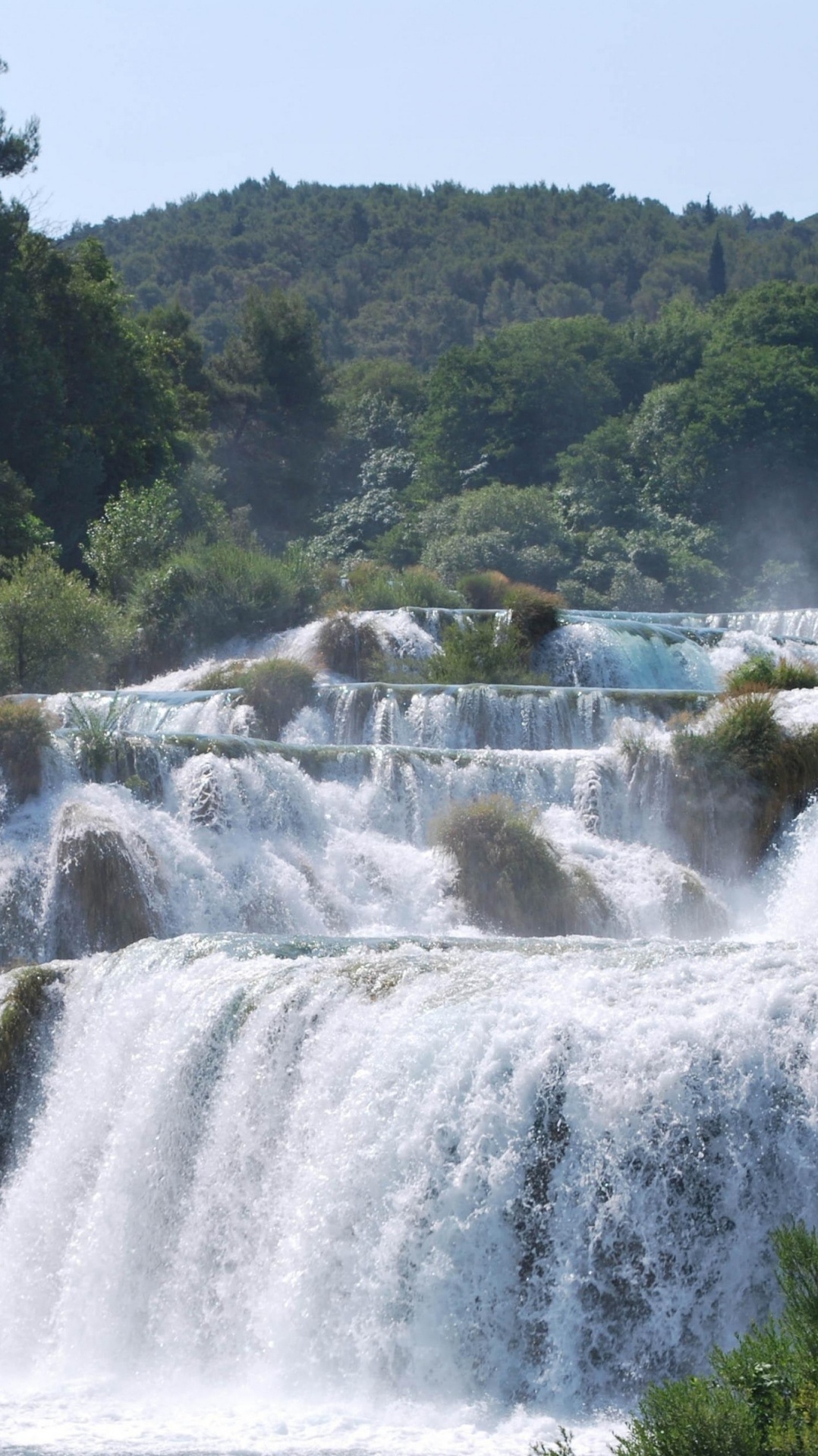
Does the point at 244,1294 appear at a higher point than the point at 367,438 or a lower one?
lower

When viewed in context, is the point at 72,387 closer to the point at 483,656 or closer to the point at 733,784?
the point at 483,656

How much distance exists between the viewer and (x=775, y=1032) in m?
10.5

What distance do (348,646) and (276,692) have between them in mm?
4746

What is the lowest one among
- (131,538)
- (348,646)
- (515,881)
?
(515,881)

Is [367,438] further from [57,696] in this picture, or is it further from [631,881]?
[631,881]

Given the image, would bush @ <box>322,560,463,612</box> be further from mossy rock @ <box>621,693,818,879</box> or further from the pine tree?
the pine tree

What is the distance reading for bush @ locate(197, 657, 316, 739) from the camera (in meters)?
24.3

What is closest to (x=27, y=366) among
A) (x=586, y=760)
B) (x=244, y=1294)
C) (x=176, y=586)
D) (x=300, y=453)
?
(x=176, y=586)

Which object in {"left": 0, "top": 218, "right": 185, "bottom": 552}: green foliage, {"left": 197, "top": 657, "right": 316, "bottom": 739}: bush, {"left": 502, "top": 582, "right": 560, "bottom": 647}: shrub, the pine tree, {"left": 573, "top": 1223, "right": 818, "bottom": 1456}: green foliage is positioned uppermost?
the pine tree

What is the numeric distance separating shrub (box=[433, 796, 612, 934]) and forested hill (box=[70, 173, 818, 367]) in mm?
76981

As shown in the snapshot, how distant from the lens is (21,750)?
19.7 meters

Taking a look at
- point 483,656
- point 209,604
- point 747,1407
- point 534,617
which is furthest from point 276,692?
point 747,1407

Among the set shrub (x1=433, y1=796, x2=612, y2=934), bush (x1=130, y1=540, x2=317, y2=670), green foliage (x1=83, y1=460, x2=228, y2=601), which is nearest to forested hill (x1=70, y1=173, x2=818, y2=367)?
green foliage (x1=83, y1=460, x2=228, y2=601)

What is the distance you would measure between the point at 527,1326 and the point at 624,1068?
4.98 ft
